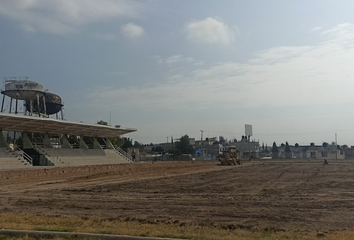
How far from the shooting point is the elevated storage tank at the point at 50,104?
7775 cm

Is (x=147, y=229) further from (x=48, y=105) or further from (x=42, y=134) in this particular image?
(x=48, y=105)

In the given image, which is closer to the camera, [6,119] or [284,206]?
[284,206]

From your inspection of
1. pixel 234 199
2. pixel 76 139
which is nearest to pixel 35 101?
pixel 76 139

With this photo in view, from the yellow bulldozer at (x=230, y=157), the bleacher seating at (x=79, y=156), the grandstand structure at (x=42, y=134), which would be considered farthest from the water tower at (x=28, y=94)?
the yellow bulldozer at (x=230, y=157)

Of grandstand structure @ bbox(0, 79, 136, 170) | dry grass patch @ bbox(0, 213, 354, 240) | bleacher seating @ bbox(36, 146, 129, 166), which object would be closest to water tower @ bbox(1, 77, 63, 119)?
grandstand structure @ bbox(0, 79, 136, 170)

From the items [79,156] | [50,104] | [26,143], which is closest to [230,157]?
[79,156]

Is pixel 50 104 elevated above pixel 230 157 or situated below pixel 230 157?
above

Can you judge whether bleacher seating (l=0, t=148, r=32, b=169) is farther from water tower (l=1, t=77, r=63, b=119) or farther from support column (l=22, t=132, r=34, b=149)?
water tower (l=1, t=77, r=63, b=119)

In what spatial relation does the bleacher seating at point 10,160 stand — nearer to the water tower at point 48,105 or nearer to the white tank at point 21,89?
the white tank at point 21,89

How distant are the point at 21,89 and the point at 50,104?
40.3 ft

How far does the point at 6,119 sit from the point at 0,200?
34.4m

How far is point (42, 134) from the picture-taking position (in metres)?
68.8

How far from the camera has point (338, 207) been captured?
590 inches

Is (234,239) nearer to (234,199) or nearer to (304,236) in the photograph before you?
(304,236)
